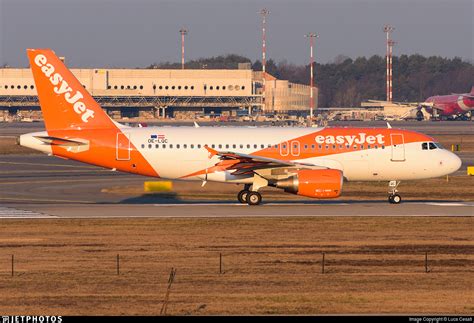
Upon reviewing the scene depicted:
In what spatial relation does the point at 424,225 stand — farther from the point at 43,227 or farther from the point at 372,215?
the point at 43,227

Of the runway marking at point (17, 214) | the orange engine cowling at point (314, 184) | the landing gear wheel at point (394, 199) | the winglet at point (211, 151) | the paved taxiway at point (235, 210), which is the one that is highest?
the winglet at point (211, 151)

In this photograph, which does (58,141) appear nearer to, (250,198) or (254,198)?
(250,198)

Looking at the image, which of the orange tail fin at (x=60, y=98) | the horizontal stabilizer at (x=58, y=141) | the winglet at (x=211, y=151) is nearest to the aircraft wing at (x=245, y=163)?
the winglet at (x=211, y=151)

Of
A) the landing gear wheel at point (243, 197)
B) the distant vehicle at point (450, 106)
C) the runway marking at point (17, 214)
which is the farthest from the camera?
the distant vehicle at point (450, 106)

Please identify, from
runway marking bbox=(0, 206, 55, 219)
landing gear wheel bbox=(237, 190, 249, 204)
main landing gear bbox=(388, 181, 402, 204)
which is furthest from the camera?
main landing gear bbox=(388, 181, 402, 204)

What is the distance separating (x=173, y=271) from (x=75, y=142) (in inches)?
721

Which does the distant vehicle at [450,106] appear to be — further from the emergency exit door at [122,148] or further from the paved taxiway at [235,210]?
the emergency exit door at [122,148]

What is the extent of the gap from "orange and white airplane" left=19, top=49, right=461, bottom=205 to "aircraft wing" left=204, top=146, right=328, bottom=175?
0.23 ft

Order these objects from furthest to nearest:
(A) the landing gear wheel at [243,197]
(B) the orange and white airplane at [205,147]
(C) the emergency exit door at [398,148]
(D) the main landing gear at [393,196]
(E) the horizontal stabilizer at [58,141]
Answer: (D) the main landing gear at [393,196] → (A) the landing gear wheel at [243,197] → (C) the emergency exit door at [398,148] → (B) the orange and white airplane at [205,147] → (E) the horizontal stabilizer at [58,141]

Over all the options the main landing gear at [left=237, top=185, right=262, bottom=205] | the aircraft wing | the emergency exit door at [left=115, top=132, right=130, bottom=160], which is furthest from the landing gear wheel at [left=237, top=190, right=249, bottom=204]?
the emergency exit door at [left=115, top=132, right=130, bottom=160]

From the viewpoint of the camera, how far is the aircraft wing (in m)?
46.2

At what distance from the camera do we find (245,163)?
47094 mm

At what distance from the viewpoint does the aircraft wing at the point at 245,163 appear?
46.2m

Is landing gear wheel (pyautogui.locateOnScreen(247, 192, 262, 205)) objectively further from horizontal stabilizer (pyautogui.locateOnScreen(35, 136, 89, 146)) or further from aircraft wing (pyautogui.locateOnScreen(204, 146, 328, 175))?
horizontal stabilizer (pyautogui.locateOnScreen(35, 136, 89, 146))
